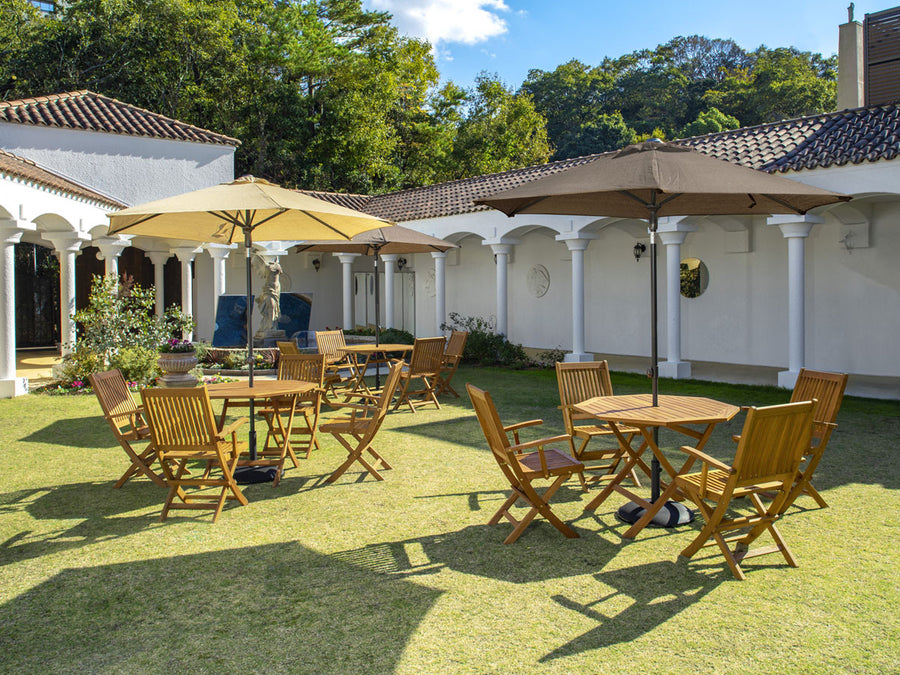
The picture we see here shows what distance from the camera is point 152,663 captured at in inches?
128

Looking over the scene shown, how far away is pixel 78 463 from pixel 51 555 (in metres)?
2.77

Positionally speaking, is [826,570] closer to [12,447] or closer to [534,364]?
[12,447]

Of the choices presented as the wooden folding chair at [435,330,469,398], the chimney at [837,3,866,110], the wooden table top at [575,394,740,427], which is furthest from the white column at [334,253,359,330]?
the wooden table top at [575,394,740,427]

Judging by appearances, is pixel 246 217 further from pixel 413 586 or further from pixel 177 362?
pixel 177 362

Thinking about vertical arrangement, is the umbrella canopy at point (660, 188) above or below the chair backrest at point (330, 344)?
above

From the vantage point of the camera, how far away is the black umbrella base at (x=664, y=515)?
5125 millimetres

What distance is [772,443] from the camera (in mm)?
4145

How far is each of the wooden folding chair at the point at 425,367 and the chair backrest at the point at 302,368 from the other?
88.1 inches

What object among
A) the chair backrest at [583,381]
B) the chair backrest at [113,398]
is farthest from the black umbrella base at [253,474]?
the chair backrest at [583,381]

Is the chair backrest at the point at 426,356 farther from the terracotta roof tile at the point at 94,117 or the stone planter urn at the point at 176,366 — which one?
the terracotta roof tile at the point at 94,117

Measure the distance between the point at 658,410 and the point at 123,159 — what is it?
1772 cm

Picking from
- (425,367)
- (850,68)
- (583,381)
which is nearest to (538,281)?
(850,68)

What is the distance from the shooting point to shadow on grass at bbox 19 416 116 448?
819 cm

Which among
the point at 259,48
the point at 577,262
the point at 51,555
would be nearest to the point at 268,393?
the point at 51,555
